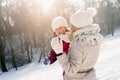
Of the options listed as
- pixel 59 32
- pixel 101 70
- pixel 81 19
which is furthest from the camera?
pixel 101 70

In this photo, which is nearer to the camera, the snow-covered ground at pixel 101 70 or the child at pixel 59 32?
the child at pixel 59 32

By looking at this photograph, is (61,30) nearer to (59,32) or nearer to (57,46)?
(59,32)

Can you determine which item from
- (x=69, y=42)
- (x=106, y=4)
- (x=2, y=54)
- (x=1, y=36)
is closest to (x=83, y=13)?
(x=69, y=42)

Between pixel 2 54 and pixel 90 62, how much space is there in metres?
27.6

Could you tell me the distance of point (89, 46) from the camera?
280 cm

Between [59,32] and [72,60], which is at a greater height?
[59,32]

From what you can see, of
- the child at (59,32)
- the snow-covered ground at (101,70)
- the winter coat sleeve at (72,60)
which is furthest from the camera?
the snow-covered ground at (101,70)

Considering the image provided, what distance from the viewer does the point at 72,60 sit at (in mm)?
2814

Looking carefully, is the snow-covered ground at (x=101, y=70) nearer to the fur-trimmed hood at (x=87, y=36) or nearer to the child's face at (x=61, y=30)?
the child's face at (x=61, y=30)

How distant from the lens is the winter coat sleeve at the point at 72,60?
9.12 ft

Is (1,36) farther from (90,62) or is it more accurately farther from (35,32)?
(90,62)

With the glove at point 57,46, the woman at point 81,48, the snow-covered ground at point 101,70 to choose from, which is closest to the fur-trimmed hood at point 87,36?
the woman at point 81,48

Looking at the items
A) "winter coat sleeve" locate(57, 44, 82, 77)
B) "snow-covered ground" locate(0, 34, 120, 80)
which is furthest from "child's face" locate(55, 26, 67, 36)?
"snow-covered ground" locate(0, 34, 120, 80)

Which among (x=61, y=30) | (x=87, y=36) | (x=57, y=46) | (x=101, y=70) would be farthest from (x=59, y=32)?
(x=101, y=70)
